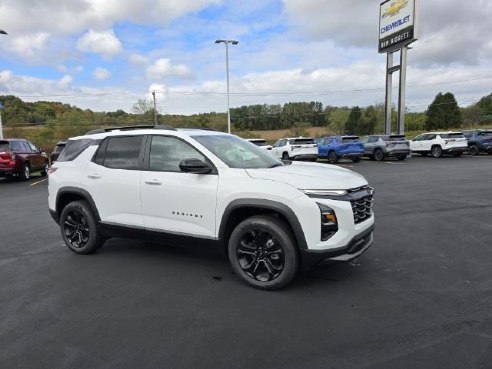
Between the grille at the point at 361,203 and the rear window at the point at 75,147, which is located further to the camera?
the rear window at the point at 75,147

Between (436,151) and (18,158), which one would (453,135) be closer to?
(436,151)

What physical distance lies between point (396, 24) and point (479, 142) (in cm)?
1008

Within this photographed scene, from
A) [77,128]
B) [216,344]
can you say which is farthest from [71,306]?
[77,128]

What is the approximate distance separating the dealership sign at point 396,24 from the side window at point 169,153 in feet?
90.5

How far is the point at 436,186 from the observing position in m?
12.3

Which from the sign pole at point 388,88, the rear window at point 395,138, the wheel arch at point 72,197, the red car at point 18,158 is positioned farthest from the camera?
the sign pole at point 388,88

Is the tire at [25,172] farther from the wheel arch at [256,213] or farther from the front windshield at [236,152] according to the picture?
the wheel arch at [256,213]

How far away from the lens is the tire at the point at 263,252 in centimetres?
423

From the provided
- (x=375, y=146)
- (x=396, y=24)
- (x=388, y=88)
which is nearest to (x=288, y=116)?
(x=388, y=88)

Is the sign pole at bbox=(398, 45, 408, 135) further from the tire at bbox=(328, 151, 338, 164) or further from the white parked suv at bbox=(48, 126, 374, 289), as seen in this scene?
the white parked suv at bbox=(48, 126, 374, 289)

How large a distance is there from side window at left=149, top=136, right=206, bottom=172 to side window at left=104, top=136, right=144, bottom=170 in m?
0.25

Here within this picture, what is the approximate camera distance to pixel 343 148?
82.3 feet

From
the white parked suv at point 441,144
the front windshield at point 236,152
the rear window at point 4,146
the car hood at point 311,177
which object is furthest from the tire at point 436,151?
the car hood at point 311,177

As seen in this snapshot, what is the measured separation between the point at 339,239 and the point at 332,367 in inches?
55.6
